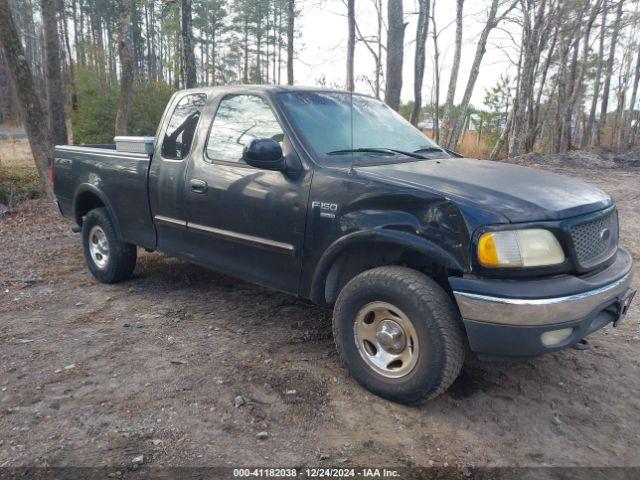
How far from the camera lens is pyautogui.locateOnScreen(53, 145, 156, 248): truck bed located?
4.67 metres

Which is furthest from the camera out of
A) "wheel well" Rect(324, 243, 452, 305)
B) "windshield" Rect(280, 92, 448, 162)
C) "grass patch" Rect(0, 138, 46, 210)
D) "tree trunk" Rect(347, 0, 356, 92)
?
"tree trunk" Rect(347, 0, 356, 92)

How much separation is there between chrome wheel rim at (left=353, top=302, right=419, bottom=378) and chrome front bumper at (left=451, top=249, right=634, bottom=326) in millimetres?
390

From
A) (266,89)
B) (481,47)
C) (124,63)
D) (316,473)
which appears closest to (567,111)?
(481,47)

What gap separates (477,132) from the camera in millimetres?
29516

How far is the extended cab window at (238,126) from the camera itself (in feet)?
12.5

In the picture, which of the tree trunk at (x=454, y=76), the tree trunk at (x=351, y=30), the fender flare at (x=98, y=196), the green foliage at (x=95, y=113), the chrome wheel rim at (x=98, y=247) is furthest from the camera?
the tree trunk at (x=351, y=30)

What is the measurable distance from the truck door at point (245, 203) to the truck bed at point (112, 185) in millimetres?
735

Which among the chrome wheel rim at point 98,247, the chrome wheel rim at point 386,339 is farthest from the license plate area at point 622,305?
the chrome wheel rim at point 98,247

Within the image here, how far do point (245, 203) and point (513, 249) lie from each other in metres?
1.91

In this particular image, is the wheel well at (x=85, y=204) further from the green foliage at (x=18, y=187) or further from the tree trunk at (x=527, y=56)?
the tree trunk at (x=527, y=56)

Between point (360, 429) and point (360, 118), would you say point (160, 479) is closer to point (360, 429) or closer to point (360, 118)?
point (360, 429)

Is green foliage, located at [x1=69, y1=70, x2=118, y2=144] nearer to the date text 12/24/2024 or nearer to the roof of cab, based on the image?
the roof of cab

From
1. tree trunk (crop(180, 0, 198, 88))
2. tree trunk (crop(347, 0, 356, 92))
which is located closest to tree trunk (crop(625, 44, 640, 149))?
tree trunk (crop(347, 0, 356, 92))

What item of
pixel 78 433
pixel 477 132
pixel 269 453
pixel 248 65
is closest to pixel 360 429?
pixel 269 453
